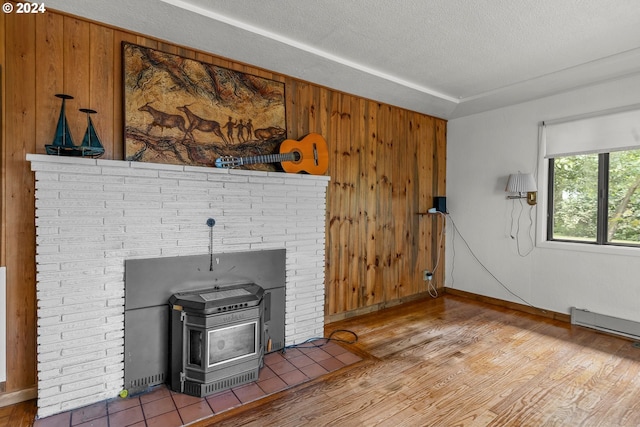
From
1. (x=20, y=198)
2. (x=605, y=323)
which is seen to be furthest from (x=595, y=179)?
(x=20, y=198)

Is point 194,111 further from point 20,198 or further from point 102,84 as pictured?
point 20,198

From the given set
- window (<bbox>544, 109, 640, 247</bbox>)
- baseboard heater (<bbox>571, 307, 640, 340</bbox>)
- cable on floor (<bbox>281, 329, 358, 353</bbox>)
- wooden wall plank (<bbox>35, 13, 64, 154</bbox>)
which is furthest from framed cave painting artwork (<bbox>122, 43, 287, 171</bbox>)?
baseboard heater (<bbox>571, 307, 640, 340</bbox>)

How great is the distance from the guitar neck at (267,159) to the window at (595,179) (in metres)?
2.87

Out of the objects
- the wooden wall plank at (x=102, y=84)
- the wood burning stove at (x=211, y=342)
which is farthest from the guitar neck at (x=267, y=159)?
the wood burning stove at (x=211, y=342)

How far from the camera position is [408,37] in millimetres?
2590

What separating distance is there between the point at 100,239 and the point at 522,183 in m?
4.00

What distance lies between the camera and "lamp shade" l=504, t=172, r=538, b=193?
3699 millimetres

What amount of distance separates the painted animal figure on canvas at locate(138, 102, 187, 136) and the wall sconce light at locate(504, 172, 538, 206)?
3.44 meters

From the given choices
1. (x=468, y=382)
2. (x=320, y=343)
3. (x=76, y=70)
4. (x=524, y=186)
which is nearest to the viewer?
(x=76, y=70)

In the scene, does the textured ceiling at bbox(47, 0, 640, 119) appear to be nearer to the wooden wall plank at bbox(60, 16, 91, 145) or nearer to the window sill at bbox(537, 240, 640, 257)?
the wooden wall plank at bbox(60, 16, 91, 145)

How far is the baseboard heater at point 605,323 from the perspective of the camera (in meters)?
3.08

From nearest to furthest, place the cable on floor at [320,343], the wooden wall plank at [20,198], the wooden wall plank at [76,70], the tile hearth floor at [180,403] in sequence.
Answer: the tile hearth floor at [180,403] → the wooden wall plank at [20,198] → the wooden wall plank at [76,70] → the cable on floor at [320,343]

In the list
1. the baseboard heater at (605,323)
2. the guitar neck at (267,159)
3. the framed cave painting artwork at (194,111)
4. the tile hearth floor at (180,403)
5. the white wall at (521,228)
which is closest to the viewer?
the tile hearth floor at (180,403)

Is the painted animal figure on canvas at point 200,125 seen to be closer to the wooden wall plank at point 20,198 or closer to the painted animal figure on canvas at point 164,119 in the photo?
the painted animal figure on canvas at point 164,119
